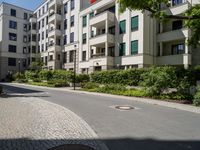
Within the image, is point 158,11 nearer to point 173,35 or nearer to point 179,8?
point 173,35

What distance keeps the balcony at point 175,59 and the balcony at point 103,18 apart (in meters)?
9.61

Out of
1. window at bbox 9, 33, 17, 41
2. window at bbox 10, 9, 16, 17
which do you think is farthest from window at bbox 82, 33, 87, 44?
window at bbox 10, 9, 16, 17

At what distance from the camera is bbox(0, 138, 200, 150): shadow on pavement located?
653 centimetres

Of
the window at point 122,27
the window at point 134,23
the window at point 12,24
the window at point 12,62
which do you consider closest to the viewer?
the window at point 134,23

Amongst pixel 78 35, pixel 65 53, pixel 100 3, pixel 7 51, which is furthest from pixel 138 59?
pixel 7 51

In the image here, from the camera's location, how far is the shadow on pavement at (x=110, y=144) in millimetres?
6528

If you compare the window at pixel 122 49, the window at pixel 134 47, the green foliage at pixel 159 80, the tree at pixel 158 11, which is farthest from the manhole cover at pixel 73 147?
the window at pixel 122 49

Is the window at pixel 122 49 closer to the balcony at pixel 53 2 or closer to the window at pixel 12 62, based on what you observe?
the balcony at pixel 53 2

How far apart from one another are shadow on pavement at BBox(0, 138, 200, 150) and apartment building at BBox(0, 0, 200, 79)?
1175cm

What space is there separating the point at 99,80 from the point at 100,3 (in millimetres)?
13648

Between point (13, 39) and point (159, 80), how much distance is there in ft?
182

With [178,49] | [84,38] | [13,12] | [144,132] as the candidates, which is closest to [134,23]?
[178,49]

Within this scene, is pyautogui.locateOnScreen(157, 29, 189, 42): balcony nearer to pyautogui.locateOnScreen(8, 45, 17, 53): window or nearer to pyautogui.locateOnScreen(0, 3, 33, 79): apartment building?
pyautogui.locateOnScreen(0, 3, 33, 79): apartment building

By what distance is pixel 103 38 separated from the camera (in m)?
36.4
